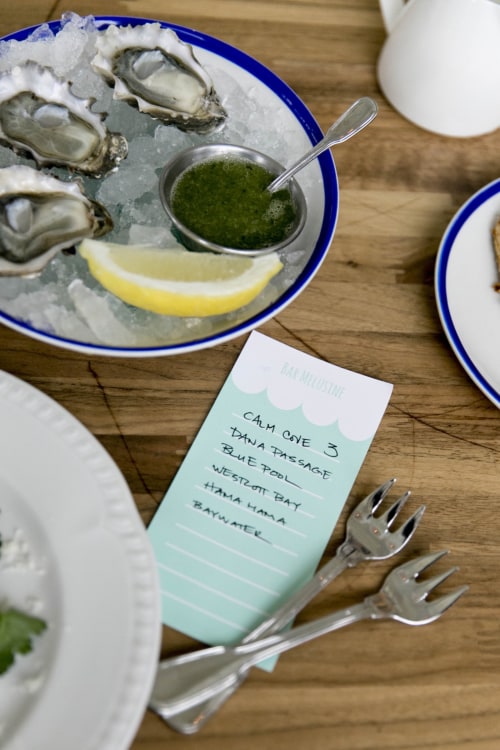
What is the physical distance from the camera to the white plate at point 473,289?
1.06 meters

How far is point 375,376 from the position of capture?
1077mm

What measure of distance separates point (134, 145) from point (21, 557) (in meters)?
0.69

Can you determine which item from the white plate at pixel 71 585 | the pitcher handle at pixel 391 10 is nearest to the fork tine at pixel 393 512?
the white plate at pixel 71 585

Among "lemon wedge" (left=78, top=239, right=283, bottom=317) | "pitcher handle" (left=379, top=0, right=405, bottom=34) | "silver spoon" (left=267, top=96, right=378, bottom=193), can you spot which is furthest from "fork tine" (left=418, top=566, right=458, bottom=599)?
"pitcher handle" (left=379, top=0, right=405, bottom=34)

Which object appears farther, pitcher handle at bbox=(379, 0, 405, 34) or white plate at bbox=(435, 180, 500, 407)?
pitcher handle at bbox=(379, 0, 405, 34)

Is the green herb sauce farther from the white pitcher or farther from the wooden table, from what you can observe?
the white pitcher

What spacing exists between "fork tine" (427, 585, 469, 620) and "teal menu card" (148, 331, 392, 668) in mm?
153

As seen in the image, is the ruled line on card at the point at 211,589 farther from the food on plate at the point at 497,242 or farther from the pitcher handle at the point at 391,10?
the pitcher handle at the point at 391,10

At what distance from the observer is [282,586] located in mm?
874

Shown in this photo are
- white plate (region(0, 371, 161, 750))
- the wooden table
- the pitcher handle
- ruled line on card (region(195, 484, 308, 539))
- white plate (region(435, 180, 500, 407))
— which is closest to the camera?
white plate (region(0, 371, 161, 750))

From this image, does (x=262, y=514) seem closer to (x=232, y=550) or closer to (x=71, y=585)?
(x=232, y=550)

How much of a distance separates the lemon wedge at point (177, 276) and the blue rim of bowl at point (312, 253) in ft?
0.12

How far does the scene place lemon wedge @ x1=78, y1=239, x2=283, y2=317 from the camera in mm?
936

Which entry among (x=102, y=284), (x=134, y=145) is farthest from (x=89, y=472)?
(x=134, y=145)
